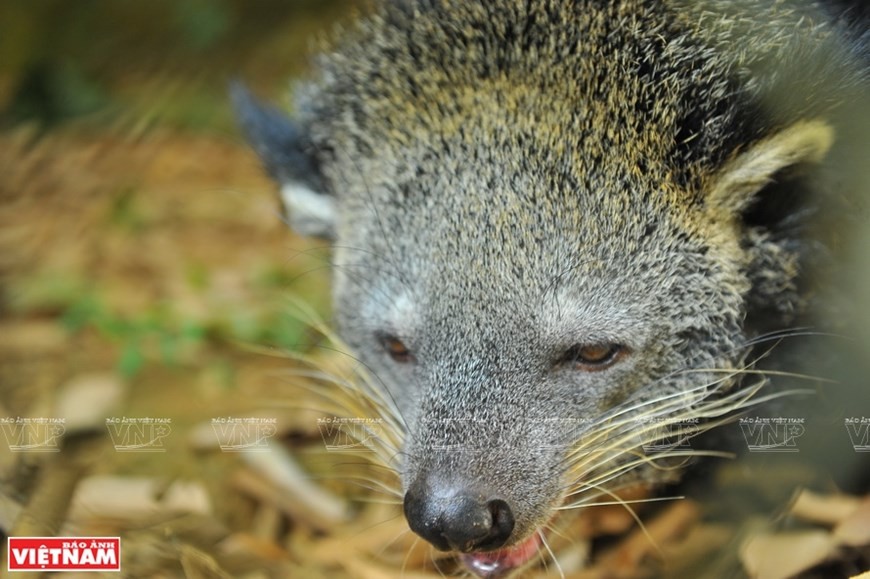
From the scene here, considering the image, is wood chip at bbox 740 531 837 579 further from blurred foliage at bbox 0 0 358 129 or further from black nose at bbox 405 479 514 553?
blurred foliage at bbox 0 0 358 129

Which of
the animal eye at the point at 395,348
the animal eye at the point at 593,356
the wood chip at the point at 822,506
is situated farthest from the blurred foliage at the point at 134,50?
the wood chip at the point at 822,506

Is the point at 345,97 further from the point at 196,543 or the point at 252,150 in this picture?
the point at 196,543

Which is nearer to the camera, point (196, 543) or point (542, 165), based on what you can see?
point (542, 165)

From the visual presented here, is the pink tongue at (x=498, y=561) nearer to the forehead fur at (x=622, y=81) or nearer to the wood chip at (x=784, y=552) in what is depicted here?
the wood chip at (x=784, y=552)

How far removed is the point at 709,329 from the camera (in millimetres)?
2223

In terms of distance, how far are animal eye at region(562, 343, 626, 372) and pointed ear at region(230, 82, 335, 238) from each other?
892 millimetres

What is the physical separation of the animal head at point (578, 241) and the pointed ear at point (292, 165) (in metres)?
0.43

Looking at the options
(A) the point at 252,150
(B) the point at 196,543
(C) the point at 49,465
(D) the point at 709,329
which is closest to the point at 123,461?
(C) the point at 49,465

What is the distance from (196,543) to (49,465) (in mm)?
534

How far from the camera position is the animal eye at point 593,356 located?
2.17 metres

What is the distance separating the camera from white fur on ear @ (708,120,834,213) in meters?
2.12

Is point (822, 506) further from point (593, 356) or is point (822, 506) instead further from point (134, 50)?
point (134, 50)

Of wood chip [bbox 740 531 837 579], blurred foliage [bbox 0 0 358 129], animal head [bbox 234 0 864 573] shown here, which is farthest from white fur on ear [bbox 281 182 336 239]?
wood chip [bbox 740 531 837 579]

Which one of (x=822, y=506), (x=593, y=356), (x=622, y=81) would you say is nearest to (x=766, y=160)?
(x=622, y=81)
